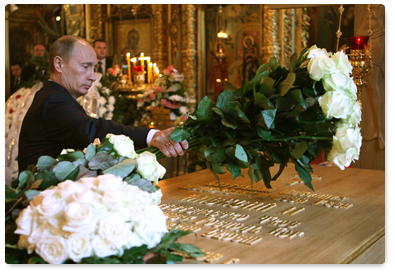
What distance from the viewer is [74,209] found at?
44.1 inches

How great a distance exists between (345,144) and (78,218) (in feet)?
3.24

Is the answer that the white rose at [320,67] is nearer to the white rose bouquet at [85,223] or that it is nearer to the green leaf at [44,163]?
the white rose bouquet at [85,223]

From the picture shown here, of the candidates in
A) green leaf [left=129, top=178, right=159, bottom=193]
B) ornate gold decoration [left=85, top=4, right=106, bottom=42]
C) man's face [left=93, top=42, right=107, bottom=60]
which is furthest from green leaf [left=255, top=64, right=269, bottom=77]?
ornate gold decoration [left=85, top=4, right=106, bottom=42]

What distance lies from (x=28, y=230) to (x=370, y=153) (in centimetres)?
310

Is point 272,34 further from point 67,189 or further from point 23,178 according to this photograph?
point 67,189

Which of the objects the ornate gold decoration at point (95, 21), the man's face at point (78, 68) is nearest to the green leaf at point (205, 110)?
the man's face at point (78, 68)

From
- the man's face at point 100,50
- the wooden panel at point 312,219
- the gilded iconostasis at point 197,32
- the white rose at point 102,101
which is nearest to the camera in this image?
the wooden panel at point 312,219

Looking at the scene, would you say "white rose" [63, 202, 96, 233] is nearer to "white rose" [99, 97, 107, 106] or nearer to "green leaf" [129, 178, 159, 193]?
"green leaf" [129, 178, 159, 193]

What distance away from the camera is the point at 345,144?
5.48 feet

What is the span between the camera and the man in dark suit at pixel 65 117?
2244mm

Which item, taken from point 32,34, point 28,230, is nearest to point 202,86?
point 32,34

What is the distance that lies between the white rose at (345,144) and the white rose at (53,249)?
3.31ft

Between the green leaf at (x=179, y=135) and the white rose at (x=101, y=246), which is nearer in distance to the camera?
the white rose at (x=101, y=246)

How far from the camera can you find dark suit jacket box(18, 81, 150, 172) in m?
2.28
